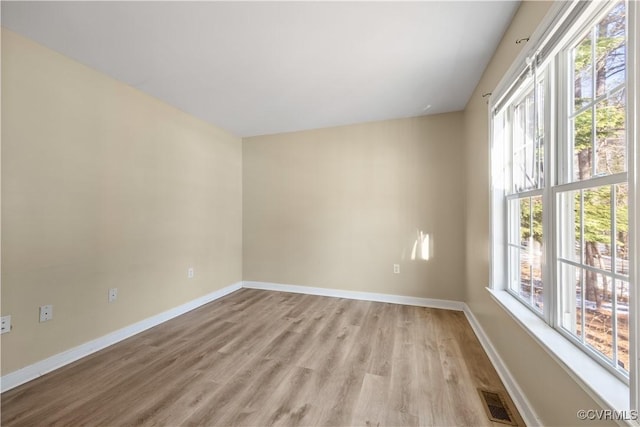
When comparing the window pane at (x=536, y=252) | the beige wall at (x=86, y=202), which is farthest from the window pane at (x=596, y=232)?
the beige wall at (x=86, y=202)

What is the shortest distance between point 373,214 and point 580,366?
2.56 m

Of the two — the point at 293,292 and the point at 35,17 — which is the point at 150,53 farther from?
the point at 293,292

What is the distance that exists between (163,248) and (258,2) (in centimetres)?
253

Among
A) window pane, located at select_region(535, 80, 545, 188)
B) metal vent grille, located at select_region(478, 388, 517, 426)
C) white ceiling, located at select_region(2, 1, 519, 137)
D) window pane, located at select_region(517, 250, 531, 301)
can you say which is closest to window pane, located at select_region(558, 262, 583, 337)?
window pane, located at select_region(517, 250, 531, 301)

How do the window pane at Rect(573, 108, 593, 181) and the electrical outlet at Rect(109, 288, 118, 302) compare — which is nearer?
the window pane at Rect(573, 108, 593, 181)

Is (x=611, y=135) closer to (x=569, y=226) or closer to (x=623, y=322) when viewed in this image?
(x=569, y=226)

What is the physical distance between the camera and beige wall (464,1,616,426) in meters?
1.11

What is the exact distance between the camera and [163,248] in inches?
110

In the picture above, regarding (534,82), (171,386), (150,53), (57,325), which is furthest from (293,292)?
(534,82)

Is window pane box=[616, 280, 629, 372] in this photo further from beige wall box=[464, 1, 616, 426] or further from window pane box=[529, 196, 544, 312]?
window pane box=[529, 196, 544, 312]

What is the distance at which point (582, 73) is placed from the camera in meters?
1.12

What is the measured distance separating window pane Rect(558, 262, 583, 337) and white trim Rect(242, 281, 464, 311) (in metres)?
1.98

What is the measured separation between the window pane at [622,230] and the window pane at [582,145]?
8.0 inches

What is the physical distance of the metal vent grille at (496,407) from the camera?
4.67ft
